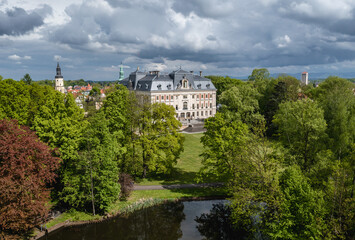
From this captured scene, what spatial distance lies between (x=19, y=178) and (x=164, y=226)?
41.8 ft

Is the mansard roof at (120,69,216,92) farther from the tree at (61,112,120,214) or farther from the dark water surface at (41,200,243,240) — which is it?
the dark water surface at (41,200,243,240)

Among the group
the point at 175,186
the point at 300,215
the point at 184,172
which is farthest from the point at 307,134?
the point at 184,172

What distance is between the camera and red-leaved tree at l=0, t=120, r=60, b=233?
1988cm

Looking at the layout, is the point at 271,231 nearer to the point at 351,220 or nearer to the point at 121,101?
the point at 351,220

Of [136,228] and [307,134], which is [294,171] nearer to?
[307,134]

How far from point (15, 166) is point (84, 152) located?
20.2 feet

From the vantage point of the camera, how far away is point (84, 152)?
84.4 feet

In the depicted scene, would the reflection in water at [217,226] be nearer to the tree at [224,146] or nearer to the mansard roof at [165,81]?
the tree at [224,146]

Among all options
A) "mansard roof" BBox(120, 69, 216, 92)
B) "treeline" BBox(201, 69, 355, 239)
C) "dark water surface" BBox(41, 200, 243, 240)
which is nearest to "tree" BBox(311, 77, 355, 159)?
"treeline" BBox(201, 69, 355, 239)

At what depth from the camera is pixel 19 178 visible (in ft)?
69.2

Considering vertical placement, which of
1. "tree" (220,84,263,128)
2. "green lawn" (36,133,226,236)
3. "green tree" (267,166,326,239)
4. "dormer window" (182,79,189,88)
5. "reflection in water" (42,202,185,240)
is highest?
"dormer window" (182,79,189,88)

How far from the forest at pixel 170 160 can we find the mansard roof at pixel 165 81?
3748 centimetres

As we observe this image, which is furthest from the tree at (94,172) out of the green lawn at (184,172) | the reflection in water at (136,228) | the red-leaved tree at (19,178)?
the green lawn at (184,172)

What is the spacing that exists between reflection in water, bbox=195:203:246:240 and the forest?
883 mm
